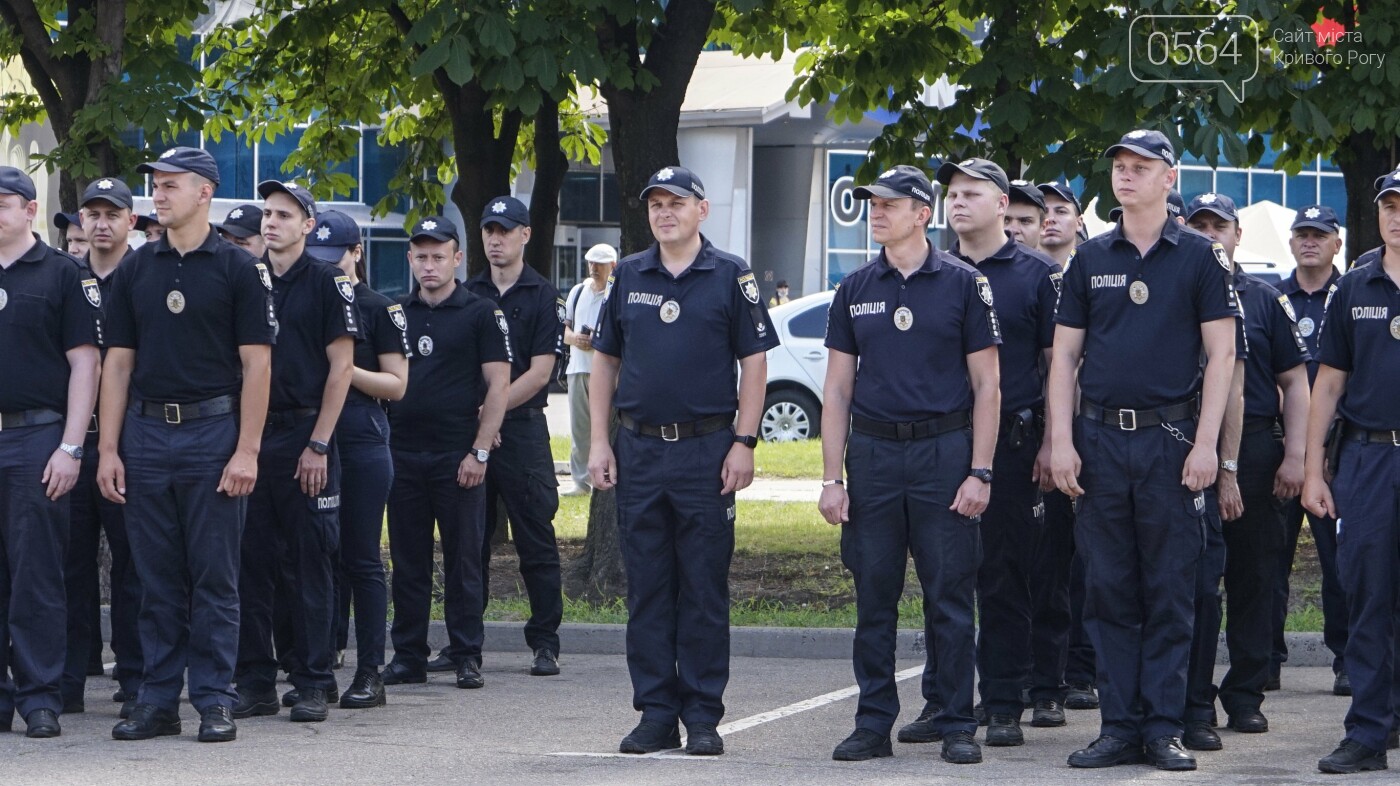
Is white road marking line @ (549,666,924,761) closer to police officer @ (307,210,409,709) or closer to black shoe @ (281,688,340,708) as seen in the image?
black shoe @ (281,688,340,708)

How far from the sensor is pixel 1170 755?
258 inches

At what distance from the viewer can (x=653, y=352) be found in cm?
706

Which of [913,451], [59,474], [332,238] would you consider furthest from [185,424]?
[913,451]

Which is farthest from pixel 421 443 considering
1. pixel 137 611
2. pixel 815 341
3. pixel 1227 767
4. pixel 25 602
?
pixel 815 341

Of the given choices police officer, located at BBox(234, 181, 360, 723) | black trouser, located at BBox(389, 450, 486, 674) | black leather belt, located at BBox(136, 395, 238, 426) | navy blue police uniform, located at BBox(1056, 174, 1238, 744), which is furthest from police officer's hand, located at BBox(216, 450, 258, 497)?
navy blue police uniform, located at BBox(1056, 174, 1238, 744)

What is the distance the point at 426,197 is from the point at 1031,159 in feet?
19.6

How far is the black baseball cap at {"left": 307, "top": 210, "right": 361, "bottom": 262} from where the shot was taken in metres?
8.39

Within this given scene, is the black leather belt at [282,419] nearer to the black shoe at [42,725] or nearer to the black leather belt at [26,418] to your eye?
the black leather belt at [26,418]

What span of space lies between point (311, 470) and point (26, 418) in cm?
116

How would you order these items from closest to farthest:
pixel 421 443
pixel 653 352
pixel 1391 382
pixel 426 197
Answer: pixel 1391 382 < pixel 653 352 < pixel 421 443 < pixel 426 197

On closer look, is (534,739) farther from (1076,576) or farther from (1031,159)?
(1031,159)

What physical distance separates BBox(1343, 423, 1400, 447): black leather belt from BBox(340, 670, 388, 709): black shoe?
4.22 meters

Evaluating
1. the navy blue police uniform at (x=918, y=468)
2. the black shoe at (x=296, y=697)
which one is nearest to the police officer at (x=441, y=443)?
the black shoe at (x=296, y=697)

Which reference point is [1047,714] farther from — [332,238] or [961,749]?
[332,238]
